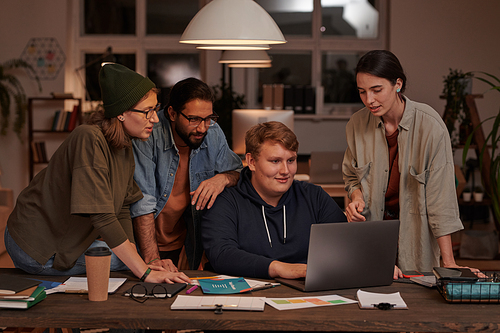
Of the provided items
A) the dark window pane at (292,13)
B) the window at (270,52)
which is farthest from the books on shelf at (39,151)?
the dark window pane at (292,13)

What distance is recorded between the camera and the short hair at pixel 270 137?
6.45 ft

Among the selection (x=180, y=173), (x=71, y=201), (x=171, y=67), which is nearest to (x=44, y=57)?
(x=171, y=67)

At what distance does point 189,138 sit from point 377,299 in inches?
40.6

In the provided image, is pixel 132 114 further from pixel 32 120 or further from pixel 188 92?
pixel 32 120

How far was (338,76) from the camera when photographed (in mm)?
6914

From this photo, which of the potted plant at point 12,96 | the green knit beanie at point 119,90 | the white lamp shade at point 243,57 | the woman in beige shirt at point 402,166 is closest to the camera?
the green knit beanie at point 119,90

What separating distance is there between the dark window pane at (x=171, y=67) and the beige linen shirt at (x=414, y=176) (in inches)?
198

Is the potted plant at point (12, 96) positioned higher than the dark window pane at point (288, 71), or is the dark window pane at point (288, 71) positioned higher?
the dark window pane at point (288, 71)

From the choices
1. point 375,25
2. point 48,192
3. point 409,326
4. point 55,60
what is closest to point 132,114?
point 48,192

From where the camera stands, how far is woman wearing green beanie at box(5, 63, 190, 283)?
5.38 feet

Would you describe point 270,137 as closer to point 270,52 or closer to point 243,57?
point 243,57

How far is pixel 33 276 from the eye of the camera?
179 centimetres

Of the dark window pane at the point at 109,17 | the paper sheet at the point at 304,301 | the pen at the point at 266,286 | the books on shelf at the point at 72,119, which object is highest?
the dark window pane at the point at 109,17

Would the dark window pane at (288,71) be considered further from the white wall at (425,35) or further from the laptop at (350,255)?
the laptop at (350,255)
